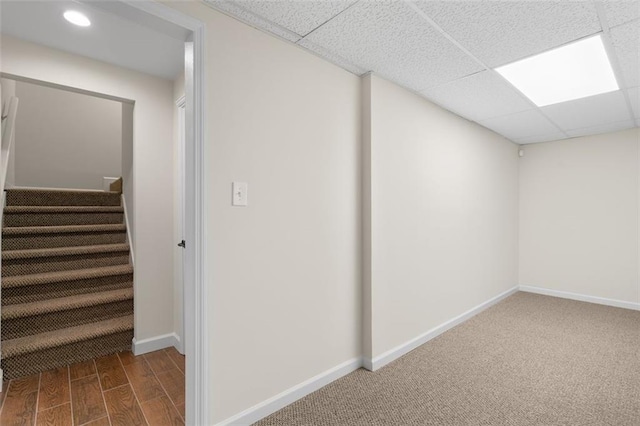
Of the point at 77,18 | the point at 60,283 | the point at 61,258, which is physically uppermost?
the point at 77,18

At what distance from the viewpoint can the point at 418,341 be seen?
108 inches

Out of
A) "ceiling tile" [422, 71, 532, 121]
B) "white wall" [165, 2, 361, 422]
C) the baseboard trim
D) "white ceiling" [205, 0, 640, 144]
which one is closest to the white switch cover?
"white wall" [165, 2, 361, 422]

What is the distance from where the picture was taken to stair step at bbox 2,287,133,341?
2.40 m

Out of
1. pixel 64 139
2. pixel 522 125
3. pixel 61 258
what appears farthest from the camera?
pixel 64 139

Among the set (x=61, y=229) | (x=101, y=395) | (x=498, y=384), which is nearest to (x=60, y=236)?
(x=61, y=229)

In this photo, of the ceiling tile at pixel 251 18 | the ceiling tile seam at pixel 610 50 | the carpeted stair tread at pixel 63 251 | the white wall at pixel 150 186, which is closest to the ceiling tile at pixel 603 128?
the ceiling tile seam at pixel 610 50

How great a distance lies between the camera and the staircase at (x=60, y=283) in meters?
2.38

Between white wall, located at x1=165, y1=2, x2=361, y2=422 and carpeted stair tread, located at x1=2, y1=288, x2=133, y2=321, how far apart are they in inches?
71.3

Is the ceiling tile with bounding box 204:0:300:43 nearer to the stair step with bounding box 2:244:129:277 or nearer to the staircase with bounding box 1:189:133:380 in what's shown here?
the staircase with bounding box 1:189:133:380

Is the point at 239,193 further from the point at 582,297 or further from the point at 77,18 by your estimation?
the point at 582,297

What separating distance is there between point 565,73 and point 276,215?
2404mm

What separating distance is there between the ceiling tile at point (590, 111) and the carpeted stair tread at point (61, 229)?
15.5 feet

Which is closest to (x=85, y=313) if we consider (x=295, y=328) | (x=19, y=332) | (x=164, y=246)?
(x=19, y=332)

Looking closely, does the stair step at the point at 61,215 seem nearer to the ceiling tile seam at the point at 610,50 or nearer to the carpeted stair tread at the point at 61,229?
the carpeted stair tread at the point at 61,229
